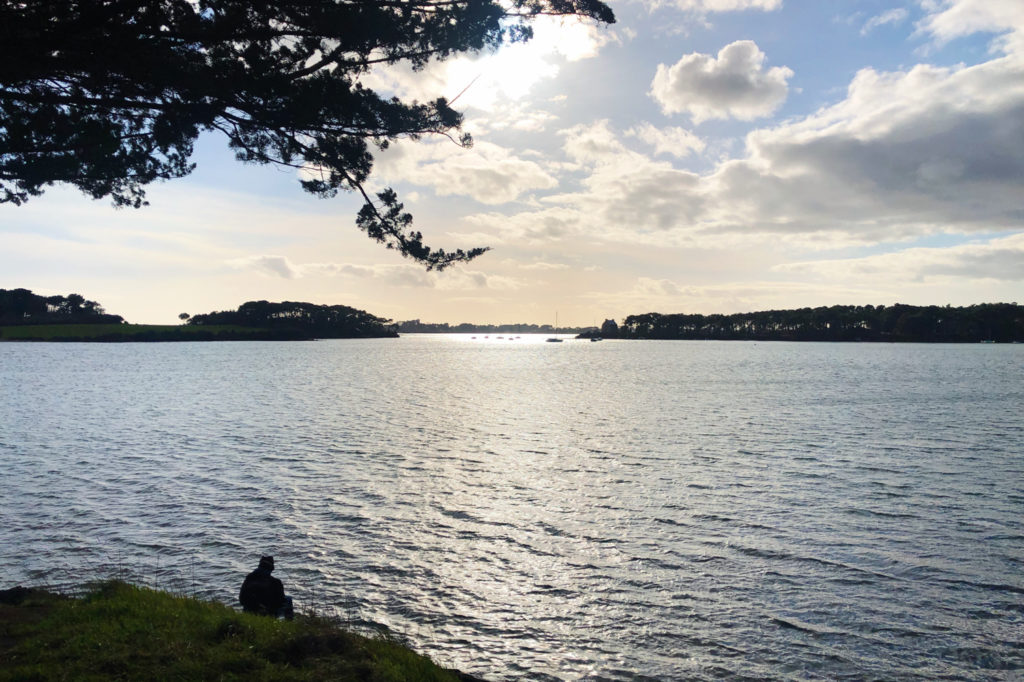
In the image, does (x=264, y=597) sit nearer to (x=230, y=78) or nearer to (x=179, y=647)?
(x=179, y=647)

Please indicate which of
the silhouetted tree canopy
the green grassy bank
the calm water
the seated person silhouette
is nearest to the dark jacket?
the seated person silhouette

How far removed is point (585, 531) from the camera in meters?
24.4

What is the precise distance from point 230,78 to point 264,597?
12.8 meters

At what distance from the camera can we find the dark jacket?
15.5 metres

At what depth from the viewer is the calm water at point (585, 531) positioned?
1560cm

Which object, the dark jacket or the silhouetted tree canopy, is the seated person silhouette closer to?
the dark jacket

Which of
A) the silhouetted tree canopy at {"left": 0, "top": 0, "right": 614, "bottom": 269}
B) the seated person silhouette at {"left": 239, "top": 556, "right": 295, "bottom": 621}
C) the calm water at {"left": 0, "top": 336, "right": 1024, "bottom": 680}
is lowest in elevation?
the calm water at {"left": 0, "top": 336, "right": 1024, "bottom": 680}

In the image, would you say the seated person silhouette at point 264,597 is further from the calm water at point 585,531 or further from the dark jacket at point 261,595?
the calm water at point 585,531

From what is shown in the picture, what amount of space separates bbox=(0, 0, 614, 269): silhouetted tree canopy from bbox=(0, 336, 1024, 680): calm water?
10537mm

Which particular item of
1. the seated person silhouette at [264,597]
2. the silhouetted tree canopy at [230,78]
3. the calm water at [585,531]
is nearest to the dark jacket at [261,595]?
the seated person silhouette at [264,597]

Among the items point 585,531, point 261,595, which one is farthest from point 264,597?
point 585,531

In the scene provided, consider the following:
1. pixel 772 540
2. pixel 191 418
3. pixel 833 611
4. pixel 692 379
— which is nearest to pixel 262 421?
pixel 191 418

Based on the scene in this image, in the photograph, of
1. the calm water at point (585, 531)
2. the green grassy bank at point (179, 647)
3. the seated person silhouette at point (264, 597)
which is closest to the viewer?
the green grassy bank at point (179, 647)

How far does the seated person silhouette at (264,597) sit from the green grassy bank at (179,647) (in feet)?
4.62
